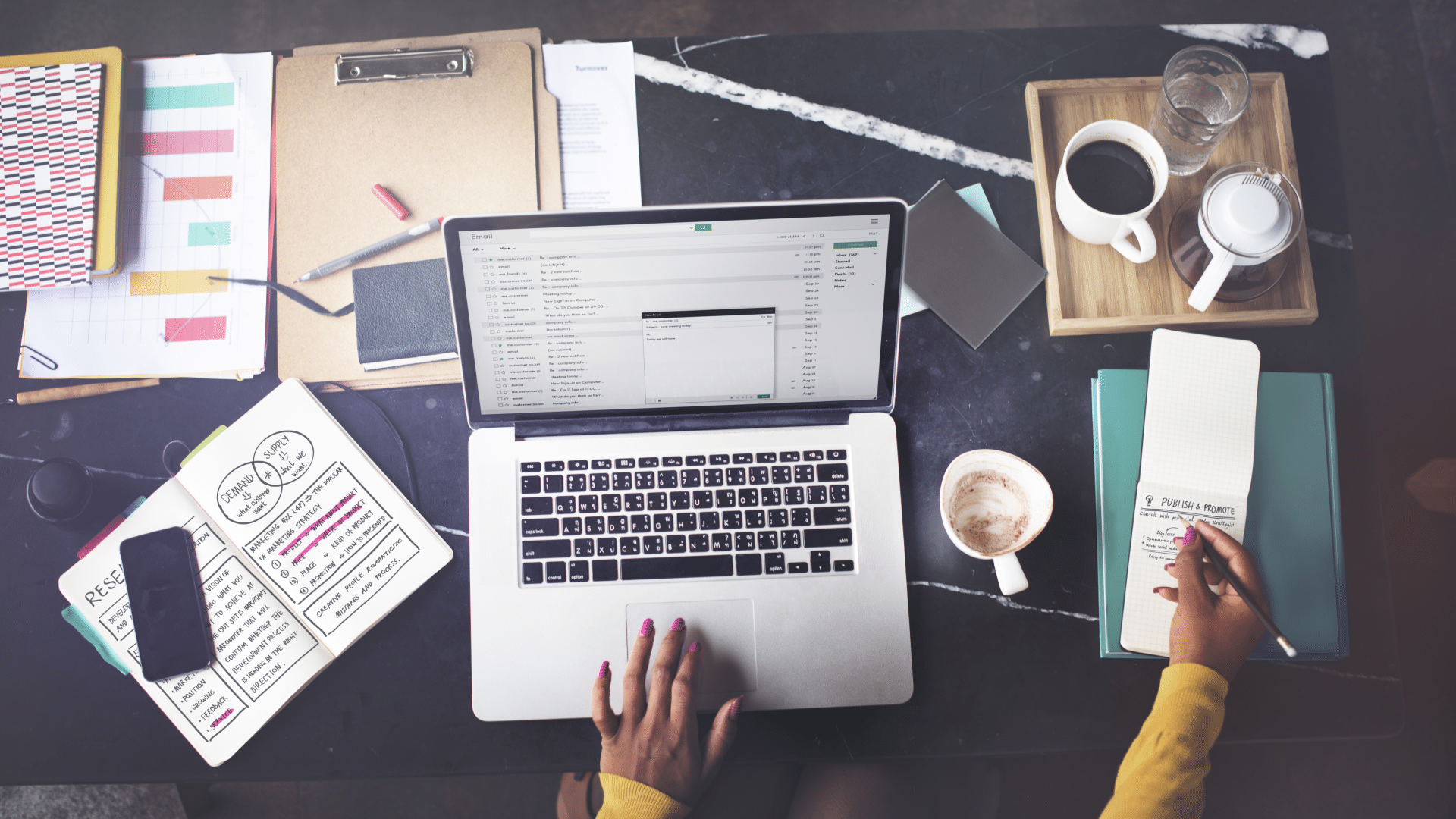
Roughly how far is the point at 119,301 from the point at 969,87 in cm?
117

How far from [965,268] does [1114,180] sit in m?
0.20

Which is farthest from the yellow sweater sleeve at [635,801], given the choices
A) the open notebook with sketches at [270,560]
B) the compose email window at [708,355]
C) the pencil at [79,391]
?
the pencil at [79,391]

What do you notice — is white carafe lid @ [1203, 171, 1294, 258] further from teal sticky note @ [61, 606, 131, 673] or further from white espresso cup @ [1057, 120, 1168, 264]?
teal sticky note @ [61, 606, 131, 673]

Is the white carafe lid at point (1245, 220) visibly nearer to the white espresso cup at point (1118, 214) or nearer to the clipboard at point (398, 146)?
the white espresso cup at point (1118, 214)

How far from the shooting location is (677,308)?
80cm

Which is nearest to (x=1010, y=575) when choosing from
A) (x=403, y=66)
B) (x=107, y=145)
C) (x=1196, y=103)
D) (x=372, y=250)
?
(x=1196, y=103)

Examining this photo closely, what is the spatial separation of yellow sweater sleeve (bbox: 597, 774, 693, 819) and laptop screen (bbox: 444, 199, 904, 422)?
1.37 feet

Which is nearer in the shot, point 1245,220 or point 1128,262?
point 1245,220

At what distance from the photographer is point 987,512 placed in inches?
34.5

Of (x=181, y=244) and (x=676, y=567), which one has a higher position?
(x=181, y=244)

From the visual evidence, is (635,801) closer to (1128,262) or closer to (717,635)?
(717,635)

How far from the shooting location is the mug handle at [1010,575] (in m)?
0.84

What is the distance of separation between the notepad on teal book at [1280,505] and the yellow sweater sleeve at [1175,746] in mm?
57

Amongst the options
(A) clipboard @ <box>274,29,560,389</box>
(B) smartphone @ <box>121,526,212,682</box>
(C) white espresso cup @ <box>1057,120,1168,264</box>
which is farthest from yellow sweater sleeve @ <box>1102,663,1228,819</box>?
(B) smartphone @ <box>121,526,212,682</box>
